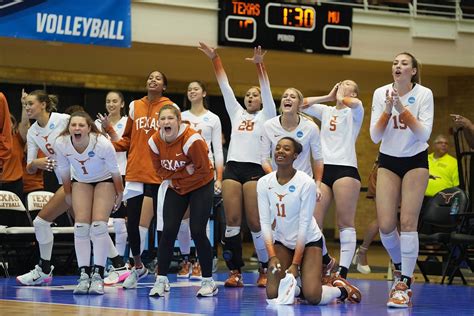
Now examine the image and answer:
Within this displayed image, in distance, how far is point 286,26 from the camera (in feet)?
56.1

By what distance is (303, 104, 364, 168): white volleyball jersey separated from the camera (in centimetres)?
1045

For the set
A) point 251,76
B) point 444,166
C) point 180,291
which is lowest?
point 180,291

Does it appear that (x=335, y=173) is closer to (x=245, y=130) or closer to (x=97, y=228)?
(x=245, y=130)

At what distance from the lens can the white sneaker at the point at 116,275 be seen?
11391 mm

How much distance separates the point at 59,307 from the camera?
8906 mm

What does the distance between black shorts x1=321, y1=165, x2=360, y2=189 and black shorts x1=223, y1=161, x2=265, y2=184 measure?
0.91 meters

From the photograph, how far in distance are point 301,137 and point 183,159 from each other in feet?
4.14

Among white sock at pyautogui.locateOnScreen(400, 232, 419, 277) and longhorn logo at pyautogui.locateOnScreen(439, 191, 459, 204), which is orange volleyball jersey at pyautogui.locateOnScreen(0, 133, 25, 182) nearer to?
longhorn logo at pyautogui.locateOnScreen(439, 191, 459, 204)

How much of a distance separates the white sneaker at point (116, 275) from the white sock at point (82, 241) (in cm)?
109

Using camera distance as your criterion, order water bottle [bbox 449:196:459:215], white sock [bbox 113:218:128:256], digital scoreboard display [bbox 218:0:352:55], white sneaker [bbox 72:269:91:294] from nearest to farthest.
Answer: white sneaker [bbox 72:269:91:294] → white sock [bbox 113:218:128:256] → water bottle [bbox 449:196:459:215] → digital scoreboard display [bbox 218:0:352:55]

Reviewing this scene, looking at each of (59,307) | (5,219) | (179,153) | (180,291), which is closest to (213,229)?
(5,219)

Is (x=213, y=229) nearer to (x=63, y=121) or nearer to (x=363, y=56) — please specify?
(x=63, y=121)

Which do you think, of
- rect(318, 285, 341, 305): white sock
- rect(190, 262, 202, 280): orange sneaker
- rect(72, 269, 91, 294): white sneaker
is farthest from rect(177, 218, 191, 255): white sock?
rect(318, 285, 341, 305): white sock

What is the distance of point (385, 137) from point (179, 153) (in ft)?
6.08
